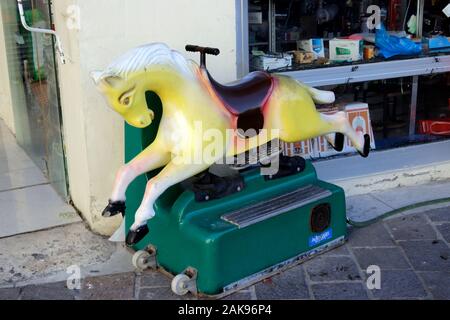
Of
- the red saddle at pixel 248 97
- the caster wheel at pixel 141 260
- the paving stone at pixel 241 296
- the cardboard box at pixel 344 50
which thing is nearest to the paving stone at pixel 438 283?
the paving stone at pixel 241 296

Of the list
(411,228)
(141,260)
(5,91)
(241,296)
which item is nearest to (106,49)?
(141,260)

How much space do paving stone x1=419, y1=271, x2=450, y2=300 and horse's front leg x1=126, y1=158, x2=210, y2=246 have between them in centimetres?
145

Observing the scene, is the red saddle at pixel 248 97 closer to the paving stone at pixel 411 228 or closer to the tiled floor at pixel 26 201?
the paving stone at pixel 411 228

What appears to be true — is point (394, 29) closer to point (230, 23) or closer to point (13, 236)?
point (230, 23)

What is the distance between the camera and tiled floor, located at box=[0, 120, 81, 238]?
4.13 m

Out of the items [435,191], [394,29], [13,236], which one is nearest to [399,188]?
[435,191]

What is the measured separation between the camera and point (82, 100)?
3.71 m

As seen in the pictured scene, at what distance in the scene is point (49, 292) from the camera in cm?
335

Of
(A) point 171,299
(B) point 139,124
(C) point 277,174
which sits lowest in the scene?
(A) point 171,299

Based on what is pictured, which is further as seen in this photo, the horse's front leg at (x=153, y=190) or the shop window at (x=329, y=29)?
the shop window at (x=329, y=29)

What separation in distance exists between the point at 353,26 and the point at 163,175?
242cm

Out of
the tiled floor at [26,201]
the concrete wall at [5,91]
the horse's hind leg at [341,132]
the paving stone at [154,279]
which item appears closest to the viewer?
the paving stone at [154,279]

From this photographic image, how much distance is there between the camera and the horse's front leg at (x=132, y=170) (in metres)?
3.14

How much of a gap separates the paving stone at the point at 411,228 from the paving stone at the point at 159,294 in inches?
59.2
